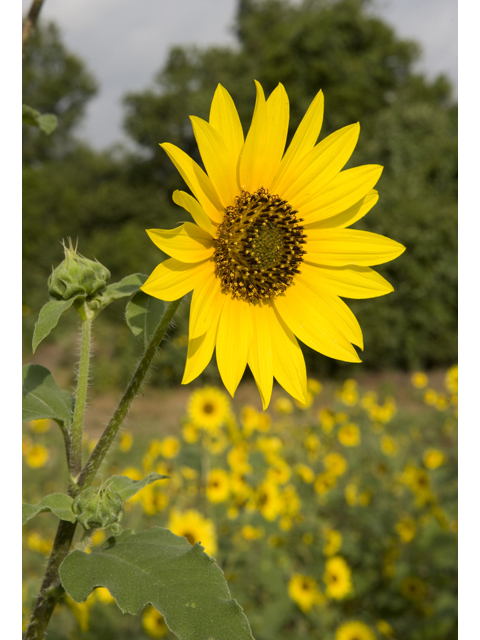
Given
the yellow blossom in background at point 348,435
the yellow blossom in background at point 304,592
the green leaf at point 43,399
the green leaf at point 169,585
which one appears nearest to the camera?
the green leaf at point 169,585

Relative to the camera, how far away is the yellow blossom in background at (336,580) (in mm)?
2719

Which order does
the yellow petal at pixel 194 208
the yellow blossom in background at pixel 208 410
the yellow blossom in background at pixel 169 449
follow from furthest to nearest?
1. the yellow blossom in background at pixel 208 410
2. the yellow blossom in background at pixel 169 449
3. the yellow petal at pixel 194 208

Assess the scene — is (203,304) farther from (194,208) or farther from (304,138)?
(304,138)

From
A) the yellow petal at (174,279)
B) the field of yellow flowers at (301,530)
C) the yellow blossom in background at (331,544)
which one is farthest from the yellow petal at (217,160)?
the yellow blossom in background at (331,544)

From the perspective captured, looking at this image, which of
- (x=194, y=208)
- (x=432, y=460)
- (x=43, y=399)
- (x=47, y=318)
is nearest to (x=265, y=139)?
(x=194, y=208)

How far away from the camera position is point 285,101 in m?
0.90

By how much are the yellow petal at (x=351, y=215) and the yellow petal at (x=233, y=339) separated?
207 millimetres

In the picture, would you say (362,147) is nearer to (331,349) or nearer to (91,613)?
(91,613)

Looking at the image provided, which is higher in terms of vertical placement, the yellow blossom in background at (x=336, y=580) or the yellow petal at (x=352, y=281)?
the yellow petal at (x=352, y=281)

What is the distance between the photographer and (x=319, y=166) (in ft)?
3.09

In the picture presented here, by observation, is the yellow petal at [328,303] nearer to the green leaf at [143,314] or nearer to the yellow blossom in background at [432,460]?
the green leaf at [143,314]

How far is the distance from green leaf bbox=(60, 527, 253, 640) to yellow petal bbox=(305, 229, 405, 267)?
0.54 meters

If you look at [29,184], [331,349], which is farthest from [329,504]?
[29,184]

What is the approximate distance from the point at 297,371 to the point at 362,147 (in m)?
11.2
